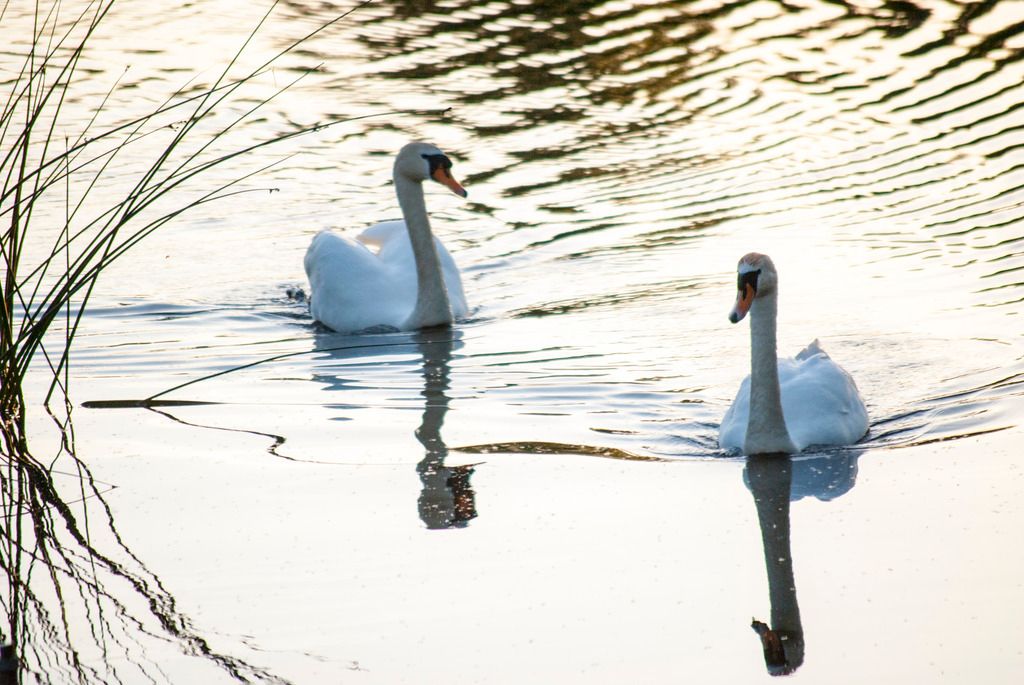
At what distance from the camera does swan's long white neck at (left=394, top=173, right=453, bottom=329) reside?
10199mm

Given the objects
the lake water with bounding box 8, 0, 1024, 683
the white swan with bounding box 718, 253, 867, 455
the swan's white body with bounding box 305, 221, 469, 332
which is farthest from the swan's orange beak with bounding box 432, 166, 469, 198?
the white swan with bounding box 718, 253, 867, 455

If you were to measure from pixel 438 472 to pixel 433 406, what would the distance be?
1.28 metres

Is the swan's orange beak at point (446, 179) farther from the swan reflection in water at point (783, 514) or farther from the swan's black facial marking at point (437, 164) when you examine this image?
the swan reflection in water at point (783, 514)

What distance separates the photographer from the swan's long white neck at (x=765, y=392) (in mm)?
7117

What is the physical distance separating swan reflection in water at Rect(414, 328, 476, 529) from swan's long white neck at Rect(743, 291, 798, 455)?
127 centimetres

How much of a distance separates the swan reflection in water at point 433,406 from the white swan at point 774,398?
50.9 inches

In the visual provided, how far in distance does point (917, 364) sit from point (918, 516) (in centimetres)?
252

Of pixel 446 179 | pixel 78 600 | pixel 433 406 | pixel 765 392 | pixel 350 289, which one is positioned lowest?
pixel 350 289

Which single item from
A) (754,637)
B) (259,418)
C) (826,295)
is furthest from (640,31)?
(754,637)

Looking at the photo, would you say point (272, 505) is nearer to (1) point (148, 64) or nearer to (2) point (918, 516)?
(2) point (918, 516)

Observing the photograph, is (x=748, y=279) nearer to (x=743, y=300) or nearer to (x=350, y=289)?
(x=743, y=300)

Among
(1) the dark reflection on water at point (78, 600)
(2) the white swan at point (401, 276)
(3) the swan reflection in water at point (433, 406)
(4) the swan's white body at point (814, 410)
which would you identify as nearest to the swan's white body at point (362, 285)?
(2) the white swan at point (401, 276)

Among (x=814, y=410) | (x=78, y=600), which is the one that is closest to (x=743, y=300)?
(x=814, y=410)

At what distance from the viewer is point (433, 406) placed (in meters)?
8.16
